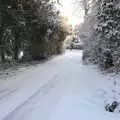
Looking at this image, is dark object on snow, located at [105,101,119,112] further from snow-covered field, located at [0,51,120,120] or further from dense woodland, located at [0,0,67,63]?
dense woodland, located at [0,0,67,63]

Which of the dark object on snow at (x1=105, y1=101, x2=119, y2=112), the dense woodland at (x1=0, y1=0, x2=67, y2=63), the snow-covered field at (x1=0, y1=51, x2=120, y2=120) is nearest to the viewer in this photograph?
the snow-covered field at (x1=0, y1=51, x2=120, y2=120)

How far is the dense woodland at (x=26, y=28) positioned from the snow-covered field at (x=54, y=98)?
4706 millimetres

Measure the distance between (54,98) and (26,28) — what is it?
41.9ft

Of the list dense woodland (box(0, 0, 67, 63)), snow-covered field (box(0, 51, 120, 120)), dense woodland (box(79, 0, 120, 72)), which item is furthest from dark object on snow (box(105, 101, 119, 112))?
dense woodland (box(0, 0, 67, 63))

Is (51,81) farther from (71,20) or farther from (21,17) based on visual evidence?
(71,20)

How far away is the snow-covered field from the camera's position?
331 inches

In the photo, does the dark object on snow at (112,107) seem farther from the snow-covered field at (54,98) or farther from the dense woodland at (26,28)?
the dense woodland at (26,28)

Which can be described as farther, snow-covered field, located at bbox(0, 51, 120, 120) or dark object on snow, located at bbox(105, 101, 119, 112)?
dark object on snow, located at bbox(105, 101, 119, 112)

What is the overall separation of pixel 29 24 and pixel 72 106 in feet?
48.4

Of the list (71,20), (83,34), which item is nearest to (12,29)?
(83,34)

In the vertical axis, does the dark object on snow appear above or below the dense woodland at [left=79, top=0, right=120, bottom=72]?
below

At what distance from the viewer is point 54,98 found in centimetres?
1067

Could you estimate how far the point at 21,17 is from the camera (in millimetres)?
19594

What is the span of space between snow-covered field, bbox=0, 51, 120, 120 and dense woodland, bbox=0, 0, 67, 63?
4706 mm
